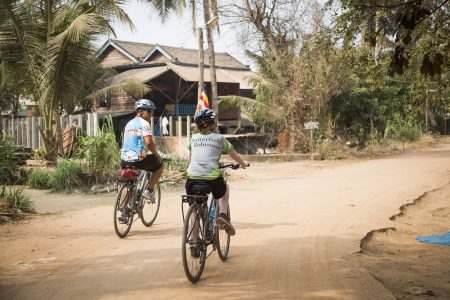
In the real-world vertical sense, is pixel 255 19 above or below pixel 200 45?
above

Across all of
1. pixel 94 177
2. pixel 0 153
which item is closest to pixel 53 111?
pixel 94 177

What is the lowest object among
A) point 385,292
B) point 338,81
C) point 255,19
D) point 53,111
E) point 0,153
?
point 385,292

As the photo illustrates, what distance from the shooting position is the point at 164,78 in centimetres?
3312

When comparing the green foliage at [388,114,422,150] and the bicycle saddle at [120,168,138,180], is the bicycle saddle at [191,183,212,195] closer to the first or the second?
the bicycle saddle at [120,168,138,180]

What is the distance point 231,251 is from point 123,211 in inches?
66.1

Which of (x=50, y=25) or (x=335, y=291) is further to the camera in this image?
(x=50, y=25)

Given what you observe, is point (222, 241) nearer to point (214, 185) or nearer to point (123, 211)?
point (214, 185)

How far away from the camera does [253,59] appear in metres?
25.8

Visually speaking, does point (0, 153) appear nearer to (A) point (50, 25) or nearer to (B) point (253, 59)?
(A) point (50, 25)

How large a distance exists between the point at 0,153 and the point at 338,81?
15642 mm

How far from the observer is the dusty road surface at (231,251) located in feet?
16.1

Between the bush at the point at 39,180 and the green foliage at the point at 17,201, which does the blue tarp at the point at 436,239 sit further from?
the bush at the point at 39,180

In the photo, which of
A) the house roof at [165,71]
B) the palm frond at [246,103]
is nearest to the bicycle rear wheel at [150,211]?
the palm frond at [246,103]

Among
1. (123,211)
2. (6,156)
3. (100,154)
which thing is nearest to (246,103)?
(100,154)
